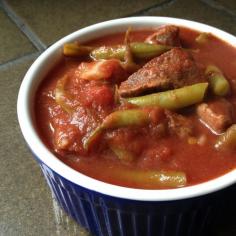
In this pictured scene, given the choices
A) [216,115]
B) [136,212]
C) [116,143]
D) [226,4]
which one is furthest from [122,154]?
[226,4]

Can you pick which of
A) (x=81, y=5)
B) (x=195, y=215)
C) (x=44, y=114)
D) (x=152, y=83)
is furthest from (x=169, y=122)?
(x=81, y=5)

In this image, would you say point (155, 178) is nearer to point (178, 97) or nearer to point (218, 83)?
point (178, 97)

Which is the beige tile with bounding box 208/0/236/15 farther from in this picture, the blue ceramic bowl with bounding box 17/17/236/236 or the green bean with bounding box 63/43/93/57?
the blue ceramic bowl with bounding box 17/17/236/236

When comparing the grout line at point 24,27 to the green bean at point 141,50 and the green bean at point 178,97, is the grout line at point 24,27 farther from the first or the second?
the green bean at point 178,97

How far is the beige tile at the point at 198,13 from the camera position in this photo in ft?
6.78

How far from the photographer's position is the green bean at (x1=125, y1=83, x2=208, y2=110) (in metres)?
1.09

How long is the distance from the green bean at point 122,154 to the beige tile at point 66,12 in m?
1.08

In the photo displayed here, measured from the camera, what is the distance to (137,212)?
1.01m

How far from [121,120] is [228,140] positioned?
25cm

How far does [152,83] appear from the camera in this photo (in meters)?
1.13

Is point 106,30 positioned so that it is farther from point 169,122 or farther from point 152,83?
point 169,122

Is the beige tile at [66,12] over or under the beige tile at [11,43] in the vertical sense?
under

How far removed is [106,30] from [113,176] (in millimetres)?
584

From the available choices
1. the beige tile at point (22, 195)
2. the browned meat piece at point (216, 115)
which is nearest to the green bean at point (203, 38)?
the browned meat piece at point (216, 115)
